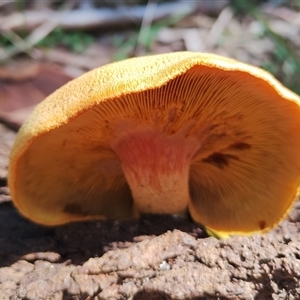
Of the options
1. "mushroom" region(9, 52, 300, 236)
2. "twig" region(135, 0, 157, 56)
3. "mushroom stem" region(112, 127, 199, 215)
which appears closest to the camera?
"mushroom" region(9, 52, 300, 236)

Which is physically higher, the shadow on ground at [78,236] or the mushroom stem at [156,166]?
the mushroom stem at [156,166]

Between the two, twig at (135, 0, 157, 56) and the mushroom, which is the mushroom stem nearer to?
the mushroom

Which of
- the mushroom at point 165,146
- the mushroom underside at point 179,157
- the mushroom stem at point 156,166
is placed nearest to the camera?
the mushroom at point 165,146

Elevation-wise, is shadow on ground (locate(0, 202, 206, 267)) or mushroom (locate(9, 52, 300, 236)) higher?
mushroom (locate(9, 52, 300, 236))

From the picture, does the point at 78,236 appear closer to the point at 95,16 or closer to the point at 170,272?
the point at 170,272

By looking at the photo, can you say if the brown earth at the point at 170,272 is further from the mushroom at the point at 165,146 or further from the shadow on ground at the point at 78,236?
the mushroom at the point at 165,146

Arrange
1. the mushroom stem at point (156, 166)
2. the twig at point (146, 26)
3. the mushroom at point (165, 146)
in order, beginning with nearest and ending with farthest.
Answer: the mushroom at point (165, 146)
the mushroom stem at point (156, 166)
the twig at point (146, 26)

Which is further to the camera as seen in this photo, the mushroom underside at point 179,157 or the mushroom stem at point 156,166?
the mushroom stem at point 156,166

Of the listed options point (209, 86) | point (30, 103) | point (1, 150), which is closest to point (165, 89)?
point (209, 86)

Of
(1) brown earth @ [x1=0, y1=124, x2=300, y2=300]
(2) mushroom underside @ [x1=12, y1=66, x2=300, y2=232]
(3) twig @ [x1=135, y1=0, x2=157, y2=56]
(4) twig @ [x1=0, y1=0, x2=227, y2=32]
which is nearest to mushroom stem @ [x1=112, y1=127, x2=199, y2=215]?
(2) mushroom underside @ [x1=12, y1=66, x2=300, y2=232]

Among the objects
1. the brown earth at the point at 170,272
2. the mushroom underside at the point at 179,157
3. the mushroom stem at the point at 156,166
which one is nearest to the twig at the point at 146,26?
the mushroom underside at the point at 179,157
